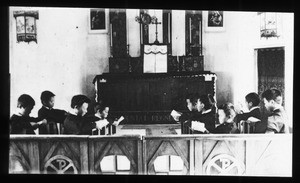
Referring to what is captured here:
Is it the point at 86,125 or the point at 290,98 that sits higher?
the point at 290,98

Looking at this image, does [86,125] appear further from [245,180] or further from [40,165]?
[245,180]

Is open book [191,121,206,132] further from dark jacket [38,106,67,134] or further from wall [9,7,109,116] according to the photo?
dark jacket [38,106,67,134]

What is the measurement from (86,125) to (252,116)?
1.62 m

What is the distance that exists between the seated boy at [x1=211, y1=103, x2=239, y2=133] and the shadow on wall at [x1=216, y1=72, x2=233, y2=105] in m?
0.06

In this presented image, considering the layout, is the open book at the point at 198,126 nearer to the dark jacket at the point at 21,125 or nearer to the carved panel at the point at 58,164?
the carved panel at the point at 58,164

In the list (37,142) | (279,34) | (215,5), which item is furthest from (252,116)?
(37,142)

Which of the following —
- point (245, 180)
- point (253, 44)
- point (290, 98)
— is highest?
point (253, 44)

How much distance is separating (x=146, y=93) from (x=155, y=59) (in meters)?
0.34

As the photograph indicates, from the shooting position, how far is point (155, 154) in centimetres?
318

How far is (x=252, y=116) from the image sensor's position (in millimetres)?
3229

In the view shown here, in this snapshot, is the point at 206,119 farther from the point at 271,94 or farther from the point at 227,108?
the point at 271,94

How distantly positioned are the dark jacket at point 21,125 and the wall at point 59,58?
3.1 inches

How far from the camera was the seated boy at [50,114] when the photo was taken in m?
3.18

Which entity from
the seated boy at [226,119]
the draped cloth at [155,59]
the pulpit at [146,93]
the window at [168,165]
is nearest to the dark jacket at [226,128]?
the seated boy at [226,119]
